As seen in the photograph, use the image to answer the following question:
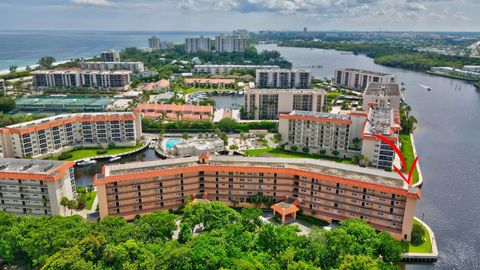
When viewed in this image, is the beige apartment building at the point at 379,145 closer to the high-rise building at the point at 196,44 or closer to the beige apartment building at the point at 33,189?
the beige apartment building at the point at 33,189

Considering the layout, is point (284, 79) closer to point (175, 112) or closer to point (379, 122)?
point (175, 112)

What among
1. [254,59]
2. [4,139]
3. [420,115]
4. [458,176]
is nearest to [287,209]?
[458,176]

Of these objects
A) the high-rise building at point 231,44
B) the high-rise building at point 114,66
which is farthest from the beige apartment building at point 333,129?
the high-rise building at point 231,44

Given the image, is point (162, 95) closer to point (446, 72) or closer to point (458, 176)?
point (458, 176)

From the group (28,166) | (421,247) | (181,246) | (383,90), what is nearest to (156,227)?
(181,246)

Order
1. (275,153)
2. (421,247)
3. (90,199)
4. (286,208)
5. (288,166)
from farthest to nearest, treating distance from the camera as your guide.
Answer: (275,153) → (90,199) → (288,166) → (286,208) → (421,247)

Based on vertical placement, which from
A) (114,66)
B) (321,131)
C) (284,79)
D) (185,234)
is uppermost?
(114,66)

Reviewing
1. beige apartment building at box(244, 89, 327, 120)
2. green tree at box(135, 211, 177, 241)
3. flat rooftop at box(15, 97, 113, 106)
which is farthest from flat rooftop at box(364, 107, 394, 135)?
flat rooftop at box(15, 97, 113, 106)
